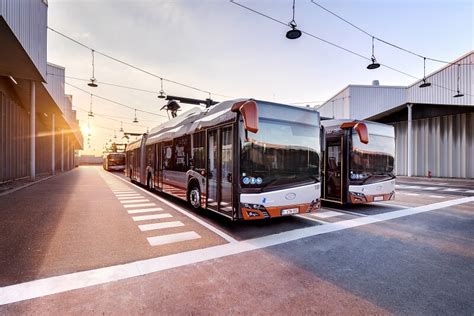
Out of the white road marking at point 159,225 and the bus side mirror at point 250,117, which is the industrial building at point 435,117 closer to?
the bus side mirror at point 250,117

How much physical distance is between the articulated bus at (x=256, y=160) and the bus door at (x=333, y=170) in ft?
8.22

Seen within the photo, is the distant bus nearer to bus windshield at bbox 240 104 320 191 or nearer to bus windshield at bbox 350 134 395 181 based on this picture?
bus windshield at bbox 350 134 395 181

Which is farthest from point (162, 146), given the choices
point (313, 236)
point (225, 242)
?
point (313, 236)

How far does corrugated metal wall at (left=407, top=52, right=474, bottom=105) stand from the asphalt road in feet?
59.9

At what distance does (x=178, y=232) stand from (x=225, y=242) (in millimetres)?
1212

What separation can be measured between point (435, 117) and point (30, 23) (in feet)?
103

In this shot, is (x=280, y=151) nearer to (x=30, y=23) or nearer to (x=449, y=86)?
(x=30, y=23)

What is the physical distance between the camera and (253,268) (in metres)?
3.73

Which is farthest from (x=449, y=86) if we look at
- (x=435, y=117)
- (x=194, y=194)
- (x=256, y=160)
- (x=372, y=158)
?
(x=194, y=194)

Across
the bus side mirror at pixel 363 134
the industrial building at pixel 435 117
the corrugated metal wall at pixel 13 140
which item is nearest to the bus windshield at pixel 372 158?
the bus side mirror at pixel 363 134

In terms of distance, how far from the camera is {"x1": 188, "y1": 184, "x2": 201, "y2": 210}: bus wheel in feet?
23.8

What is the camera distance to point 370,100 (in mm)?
30859

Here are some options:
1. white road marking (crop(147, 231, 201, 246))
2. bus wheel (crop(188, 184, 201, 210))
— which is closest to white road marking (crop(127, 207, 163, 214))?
bus wheel (crop(188, 184, 201, 210))

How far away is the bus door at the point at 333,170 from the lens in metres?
8.40
